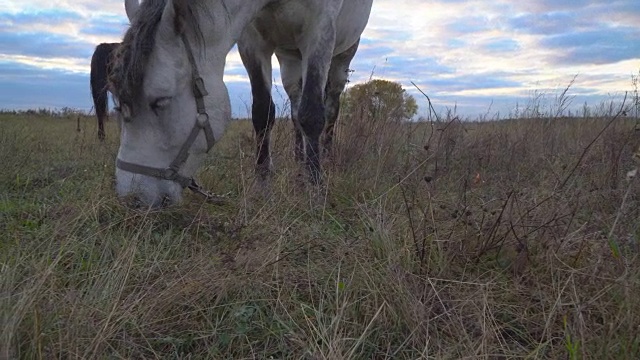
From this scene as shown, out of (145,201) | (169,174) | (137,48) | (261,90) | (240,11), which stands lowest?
(145,201)

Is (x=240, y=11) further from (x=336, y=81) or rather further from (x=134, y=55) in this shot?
(x=336, y=81)

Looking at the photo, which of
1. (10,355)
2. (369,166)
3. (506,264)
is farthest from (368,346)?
(369,166)

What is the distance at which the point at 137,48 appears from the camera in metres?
2.72

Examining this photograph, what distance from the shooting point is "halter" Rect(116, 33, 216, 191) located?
2.86 meters

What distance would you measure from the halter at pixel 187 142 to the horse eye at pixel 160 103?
178 mm

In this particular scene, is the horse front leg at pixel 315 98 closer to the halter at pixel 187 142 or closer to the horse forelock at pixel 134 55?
the halter at pixel 187 142

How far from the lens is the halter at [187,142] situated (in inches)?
112

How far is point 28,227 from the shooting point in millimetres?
2539

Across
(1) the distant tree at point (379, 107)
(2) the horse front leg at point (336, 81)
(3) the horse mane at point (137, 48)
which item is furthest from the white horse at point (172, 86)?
(1) the distant tree at point (379, 107)

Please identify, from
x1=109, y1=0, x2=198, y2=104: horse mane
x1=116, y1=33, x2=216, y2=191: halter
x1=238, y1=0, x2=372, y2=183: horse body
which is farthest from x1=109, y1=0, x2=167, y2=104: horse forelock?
x1=238, y1=0, x2=372, y2=183: horse body

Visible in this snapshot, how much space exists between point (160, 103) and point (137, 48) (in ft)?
1.02

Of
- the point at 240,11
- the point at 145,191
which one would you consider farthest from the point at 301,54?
the point at 145,191

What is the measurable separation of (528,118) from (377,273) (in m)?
6.51

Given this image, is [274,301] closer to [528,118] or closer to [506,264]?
[506,264]
